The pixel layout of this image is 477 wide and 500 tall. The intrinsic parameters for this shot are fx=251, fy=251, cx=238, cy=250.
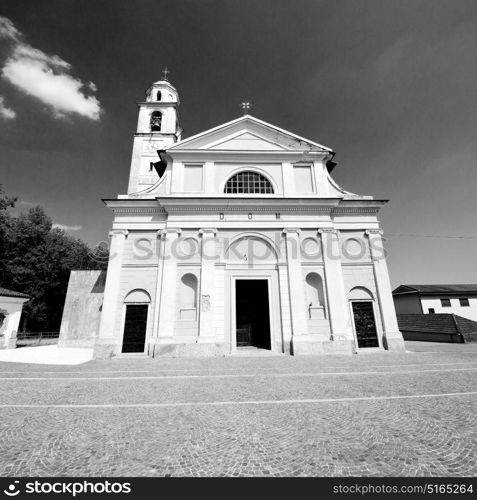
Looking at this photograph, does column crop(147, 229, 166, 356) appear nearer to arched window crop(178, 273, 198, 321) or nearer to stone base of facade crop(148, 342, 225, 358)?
stone base of facade crop(148, 342, 225, 358)

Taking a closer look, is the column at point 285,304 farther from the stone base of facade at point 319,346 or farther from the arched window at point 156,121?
the arched window at point 156,121

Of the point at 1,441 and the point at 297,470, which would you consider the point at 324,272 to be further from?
the point at 1,441

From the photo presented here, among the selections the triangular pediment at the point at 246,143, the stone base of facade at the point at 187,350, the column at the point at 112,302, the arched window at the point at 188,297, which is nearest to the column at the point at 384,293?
the triangular pediment at the point at 246,143

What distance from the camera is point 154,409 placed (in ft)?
15.8

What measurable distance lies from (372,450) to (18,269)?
3605 centimetres

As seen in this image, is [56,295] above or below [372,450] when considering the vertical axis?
above

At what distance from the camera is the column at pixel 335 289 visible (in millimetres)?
13046

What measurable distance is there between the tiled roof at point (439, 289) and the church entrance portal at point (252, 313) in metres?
22.9

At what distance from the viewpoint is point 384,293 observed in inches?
543

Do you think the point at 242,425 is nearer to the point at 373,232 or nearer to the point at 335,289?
the point at 335,289

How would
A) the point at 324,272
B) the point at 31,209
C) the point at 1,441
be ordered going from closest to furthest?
1. the point at 1,441
2. the point at 324,272
3. the point at 31,209

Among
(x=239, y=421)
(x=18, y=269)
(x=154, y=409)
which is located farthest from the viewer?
(x=18, y=269)

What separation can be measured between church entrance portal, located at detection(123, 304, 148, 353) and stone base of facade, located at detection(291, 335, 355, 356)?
7.73 metres

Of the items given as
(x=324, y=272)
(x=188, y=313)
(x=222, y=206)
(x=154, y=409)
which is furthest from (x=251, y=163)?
(x=154, y=409)
